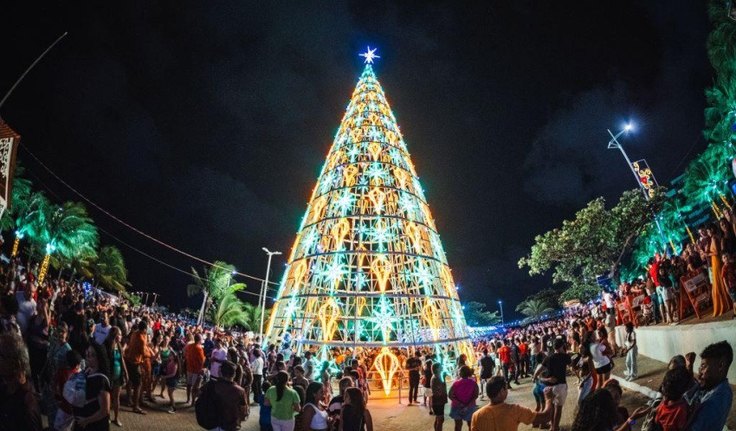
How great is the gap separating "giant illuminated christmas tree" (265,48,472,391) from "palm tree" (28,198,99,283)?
29.3 m

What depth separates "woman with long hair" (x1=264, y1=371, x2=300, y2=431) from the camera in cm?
645

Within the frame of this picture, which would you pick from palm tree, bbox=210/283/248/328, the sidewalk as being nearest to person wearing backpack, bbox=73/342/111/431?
the sidewalk

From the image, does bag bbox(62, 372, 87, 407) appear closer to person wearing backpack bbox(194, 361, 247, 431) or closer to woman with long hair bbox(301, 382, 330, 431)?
person wearing backpack bbox(194, 361, 247, 431)

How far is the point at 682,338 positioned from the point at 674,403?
7.33 m

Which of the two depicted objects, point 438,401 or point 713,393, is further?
point 438,401

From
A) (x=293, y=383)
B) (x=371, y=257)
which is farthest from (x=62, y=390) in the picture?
(x=371, y=257)

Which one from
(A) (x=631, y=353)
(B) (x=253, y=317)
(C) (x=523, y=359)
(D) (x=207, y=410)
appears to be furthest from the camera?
(B) (x=253, y=317)

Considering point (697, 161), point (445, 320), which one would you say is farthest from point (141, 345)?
point (697, 161)

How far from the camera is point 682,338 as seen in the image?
9633 millimetres

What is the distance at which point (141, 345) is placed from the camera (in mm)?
9922

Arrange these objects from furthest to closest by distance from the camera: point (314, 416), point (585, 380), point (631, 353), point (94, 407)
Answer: point (631, 353) → point (585, 380) → point (314, 416) → point (94, 407)

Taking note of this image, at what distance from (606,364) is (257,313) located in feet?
170

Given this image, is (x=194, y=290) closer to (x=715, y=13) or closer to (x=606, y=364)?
(x=606, y=364)

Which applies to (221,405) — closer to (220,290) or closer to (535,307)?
(220,290)
